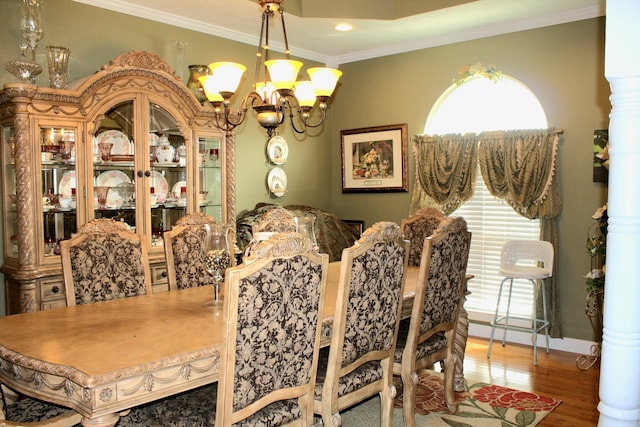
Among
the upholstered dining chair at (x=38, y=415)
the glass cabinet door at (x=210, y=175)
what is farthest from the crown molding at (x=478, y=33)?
the upholstered dining chair at (x=38, y=415)

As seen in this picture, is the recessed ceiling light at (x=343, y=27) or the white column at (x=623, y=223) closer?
the white column at (x=623, y=223)

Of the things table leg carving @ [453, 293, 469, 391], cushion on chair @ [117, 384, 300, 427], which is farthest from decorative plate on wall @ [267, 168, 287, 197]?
cushion on chair @ [117, 384, 300, 427]

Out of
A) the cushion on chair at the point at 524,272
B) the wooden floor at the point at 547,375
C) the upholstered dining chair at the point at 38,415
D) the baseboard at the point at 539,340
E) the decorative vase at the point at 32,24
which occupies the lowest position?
the wooden floor at the point at 547,375

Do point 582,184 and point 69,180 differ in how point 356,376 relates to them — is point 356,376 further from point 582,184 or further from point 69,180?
point 582,184

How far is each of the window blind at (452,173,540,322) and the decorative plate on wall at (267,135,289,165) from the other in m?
1.75

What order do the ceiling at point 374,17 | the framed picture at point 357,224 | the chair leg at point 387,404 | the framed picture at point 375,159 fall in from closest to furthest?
1. the chair leg at point 387,404
2. the ceiling at point 374,17
3. the framed picture at point 375,159
4. the framed picture at point 357,224

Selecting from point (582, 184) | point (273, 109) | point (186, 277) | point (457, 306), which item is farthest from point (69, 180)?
point (582, 184)

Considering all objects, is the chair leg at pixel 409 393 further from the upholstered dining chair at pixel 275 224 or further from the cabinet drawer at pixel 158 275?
the cabinet drawer at pixel 158 275

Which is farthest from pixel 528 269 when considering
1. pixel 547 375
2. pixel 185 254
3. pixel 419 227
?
pixel 185 254

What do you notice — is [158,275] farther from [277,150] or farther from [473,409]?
[473,409]

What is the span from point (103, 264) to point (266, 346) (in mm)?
1302

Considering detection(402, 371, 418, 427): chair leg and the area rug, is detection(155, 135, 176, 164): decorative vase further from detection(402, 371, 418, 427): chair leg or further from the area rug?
detection(402, 371, 418, 427): chair leg

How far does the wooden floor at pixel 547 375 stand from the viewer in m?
3.31

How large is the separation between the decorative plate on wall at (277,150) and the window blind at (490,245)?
1.75 m
